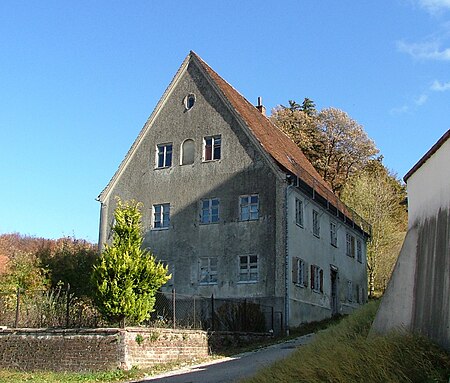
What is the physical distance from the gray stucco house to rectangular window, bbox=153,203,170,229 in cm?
5

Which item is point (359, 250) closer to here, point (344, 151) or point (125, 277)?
point (344, 151)

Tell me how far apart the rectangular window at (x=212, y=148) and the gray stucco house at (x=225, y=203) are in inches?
2.0

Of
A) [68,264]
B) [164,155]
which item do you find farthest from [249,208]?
[68,264]

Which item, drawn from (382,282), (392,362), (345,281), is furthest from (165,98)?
(392,362)

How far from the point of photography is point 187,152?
31.7 m

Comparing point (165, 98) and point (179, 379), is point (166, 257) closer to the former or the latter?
point (165, 98)

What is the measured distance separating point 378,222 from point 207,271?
18.3 meters

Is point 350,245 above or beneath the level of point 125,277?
above

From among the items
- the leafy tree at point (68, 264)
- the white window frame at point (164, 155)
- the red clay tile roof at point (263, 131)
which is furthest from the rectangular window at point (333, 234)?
the leafy tree at point (68, 264)

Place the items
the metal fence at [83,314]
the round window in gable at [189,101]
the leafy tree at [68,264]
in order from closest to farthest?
the metal fence at [83,314] < the leafy tree at [68,264] < the round window in gable at [189,101]

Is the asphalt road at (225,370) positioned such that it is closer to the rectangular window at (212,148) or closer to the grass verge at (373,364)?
the grass verge at (373,364)

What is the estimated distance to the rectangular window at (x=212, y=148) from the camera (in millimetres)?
30764

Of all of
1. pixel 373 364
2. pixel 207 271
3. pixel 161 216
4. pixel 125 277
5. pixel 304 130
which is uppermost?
pixel 304 130

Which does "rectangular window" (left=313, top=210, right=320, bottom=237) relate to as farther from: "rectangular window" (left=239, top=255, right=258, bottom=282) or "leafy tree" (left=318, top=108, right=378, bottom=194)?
"leafy tree" (left=318, top=108, right=378, bottom=194)
